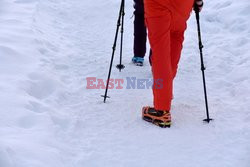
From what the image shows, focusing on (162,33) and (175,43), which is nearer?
(162,33)

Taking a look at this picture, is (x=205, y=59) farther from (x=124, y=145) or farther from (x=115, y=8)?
(x=115, y=8)

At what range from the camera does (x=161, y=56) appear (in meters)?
4.40

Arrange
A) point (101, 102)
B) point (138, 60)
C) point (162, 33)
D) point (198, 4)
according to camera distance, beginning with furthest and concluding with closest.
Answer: point (138, 60), point (101, 102), point (198, 4), point (162, 33)

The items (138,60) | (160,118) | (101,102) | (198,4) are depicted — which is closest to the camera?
(160,118)

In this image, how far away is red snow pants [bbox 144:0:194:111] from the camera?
429 centimetres

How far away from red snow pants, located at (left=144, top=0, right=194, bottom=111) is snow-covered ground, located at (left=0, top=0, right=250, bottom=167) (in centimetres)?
46

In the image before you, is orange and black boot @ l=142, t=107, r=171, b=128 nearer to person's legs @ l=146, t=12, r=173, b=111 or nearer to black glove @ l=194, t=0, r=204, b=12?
person's legs @ l=146, t=12, r=173, b=111

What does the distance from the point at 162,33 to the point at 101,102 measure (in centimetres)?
138

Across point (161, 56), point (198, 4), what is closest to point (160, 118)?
point (161, 56)

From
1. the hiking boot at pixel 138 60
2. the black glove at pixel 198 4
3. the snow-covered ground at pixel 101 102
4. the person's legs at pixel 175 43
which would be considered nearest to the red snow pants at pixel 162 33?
the person's legs at pixel 175 43

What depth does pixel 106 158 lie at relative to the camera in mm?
3857

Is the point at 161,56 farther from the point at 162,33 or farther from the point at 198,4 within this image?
the point at 198,4

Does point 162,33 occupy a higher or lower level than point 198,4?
lower

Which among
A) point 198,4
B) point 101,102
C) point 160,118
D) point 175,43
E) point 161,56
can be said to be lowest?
point 160,118
